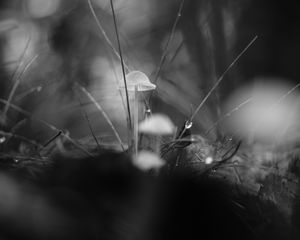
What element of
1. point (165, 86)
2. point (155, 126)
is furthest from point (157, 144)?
point (165, 86)

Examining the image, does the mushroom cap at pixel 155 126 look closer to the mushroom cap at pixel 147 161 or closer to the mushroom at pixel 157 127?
the mushroom at pixel 157 127

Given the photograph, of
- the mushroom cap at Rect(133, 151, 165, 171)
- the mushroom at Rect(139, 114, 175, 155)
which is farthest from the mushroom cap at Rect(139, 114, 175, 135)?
the mushroom cap at Rect(133, 151, 165, 171)

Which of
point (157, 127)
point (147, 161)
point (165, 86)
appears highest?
point (165, 86)

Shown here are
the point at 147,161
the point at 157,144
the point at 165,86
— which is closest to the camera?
the point at 147,161

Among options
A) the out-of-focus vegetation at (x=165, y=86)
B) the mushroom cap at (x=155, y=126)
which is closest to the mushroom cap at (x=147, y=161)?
the out-of-focus vegetation at (x=165, y=86)

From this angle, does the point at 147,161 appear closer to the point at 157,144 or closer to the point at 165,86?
the point at 157,144

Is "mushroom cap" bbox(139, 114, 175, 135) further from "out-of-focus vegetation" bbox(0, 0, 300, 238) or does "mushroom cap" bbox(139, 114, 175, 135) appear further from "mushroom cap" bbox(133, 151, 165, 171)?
"mushroom cap" bbox(133, 151, 165, 171)

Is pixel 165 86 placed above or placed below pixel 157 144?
above

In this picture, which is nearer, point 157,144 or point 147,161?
point 147,161

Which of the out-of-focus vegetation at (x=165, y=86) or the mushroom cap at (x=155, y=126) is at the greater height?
the out-of-focus vegetation at (x=165, y=86)

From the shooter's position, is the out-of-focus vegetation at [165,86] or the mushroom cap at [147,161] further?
the out-of-focus vegetation at [165,86]

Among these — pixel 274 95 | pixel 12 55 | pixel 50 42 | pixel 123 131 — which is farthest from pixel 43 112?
pixel 274 95
